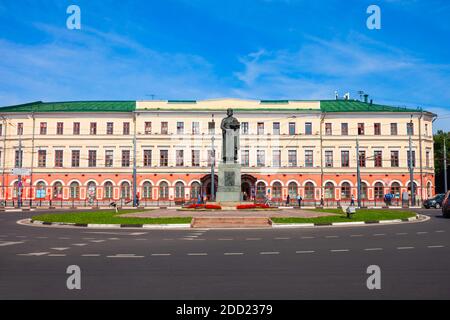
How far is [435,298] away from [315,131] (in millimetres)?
54558

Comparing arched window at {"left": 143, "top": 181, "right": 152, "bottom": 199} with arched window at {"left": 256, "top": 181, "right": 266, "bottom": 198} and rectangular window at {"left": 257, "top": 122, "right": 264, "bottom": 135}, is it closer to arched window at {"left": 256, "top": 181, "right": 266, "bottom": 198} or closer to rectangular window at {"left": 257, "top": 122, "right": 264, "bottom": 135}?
arched window at {"left": 256, "top": 181, "right": 266, "bottom": 198}

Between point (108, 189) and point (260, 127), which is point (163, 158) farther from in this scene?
point (260, 127)

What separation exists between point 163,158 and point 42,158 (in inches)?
699

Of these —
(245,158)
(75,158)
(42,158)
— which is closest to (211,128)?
(245,158)

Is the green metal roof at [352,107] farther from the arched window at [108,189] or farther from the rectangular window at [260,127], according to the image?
the arched window at [108,189]

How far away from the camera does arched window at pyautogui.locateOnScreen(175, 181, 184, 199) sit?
57.6 metres

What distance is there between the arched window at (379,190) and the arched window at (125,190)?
116 feet

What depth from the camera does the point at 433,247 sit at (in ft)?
40.8

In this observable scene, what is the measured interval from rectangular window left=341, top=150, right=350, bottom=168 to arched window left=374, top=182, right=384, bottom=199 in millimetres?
5029

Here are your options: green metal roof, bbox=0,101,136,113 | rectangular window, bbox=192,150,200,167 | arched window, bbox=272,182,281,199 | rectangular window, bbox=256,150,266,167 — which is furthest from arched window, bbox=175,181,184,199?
green metal roof, bbox=0,101,136,113

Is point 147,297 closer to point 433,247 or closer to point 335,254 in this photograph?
point 335,254

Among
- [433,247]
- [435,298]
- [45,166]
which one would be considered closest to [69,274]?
[435,298]

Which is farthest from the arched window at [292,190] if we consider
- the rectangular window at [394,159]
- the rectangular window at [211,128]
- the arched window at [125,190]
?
the arched window at [125,190]

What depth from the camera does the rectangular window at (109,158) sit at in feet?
194
